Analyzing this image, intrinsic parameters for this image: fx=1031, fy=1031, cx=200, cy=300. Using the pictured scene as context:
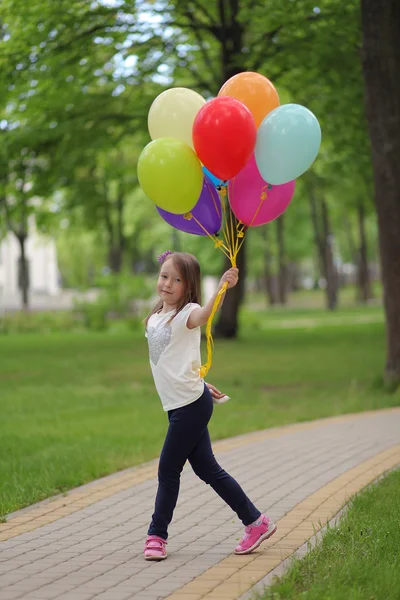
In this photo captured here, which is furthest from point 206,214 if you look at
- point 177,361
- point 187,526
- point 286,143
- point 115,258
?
point 115,258

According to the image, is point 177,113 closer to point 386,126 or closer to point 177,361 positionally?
point 177,361

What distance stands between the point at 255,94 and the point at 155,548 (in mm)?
3027

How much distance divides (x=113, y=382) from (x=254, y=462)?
867 cm

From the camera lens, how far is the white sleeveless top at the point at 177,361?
5.84 meters

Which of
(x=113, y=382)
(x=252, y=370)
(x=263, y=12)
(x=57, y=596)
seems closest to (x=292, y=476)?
(x=57, y=596)

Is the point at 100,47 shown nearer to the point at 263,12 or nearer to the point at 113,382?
the point at 263,12

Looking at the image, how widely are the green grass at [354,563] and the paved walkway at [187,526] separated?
0.72ft

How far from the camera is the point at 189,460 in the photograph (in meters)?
5.96

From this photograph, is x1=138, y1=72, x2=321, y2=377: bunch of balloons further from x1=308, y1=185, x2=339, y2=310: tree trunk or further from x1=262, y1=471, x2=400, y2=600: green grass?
x1=308, y1=185, x2=339, y2=310: tree trunk

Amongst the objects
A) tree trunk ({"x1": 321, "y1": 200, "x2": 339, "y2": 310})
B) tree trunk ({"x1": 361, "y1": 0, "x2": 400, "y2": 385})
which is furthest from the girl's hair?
tree trunk ({"x1": 321, "y1": 200, "x2": 339, "y2": 310})

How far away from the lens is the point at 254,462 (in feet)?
30.6

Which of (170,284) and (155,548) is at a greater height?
(170,284)

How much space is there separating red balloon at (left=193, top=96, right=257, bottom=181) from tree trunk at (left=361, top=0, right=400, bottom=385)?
28.3ft

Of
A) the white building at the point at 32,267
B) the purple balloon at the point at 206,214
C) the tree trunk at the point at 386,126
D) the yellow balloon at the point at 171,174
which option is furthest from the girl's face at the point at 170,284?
the white building at the point at 32,267
